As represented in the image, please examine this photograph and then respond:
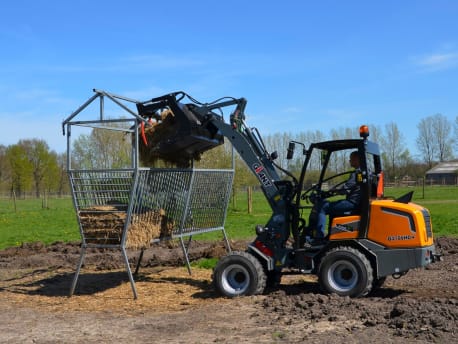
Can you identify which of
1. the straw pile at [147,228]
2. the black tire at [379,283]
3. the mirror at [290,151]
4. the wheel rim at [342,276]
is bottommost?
the black tire at [379,283]

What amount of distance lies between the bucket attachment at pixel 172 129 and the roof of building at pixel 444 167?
80.1 m

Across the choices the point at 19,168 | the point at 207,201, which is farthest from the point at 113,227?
the point at 19,168

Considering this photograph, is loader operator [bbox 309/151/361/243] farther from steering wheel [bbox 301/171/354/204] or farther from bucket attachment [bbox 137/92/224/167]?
bucket attachment [bbox 137/92/224/167]

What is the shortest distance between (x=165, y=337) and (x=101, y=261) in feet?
21.7

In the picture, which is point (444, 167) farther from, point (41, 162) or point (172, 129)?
point (172, 129)

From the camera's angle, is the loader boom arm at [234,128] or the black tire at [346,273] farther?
the loader boom arm at [234,128]

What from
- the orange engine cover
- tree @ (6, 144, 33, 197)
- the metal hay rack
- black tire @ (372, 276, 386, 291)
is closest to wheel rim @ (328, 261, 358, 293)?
the orange engine cover

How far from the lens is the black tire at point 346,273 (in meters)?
8.02

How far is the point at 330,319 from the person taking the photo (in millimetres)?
6910

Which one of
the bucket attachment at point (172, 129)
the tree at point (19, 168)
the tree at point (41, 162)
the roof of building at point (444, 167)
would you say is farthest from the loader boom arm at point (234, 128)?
the roof of building at point (444, 167)

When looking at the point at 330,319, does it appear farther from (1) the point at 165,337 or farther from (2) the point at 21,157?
(2) the point at 21,157

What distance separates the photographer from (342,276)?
8.33m

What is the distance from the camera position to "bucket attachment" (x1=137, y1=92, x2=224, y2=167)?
9445 mm

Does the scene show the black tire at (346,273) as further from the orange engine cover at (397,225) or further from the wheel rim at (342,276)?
the orange engine cover at (397,225)
